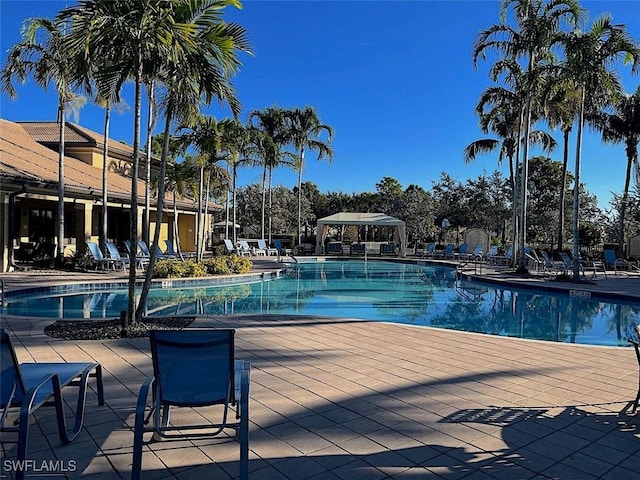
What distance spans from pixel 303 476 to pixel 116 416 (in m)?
1.62

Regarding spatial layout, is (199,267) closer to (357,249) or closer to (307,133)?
(357,249)

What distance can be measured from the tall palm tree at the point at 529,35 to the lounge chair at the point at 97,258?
1356 centimetres

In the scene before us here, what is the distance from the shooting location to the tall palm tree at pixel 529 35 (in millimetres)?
14047

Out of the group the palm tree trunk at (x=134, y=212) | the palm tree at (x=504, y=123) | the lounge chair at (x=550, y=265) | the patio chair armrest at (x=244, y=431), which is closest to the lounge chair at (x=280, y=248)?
the palm tree at (x=504, y=123)

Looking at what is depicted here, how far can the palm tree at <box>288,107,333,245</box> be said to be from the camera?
2856 cm

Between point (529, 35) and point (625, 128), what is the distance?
494 inches

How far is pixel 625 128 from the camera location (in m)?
23.7

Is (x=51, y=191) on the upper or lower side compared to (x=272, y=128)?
lower

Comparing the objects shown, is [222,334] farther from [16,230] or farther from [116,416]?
[16,230]

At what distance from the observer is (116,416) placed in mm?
3506

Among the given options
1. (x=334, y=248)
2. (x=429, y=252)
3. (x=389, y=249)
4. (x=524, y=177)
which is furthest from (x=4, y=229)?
(x=429, y=252)

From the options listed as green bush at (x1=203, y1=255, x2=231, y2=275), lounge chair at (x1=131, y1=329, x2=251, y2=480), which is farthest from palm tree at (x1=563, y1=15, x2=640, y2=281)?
lounge chair at (x1=131, y1=329, x2=251, y2=480)

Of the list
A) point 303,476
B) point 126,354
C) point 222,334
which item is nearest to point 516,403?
point 303,476

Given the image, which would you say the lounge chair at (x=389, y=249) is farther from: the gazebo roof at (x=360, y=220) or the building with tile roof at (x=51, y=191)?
the building with tile roof at (x=51, y=191)
